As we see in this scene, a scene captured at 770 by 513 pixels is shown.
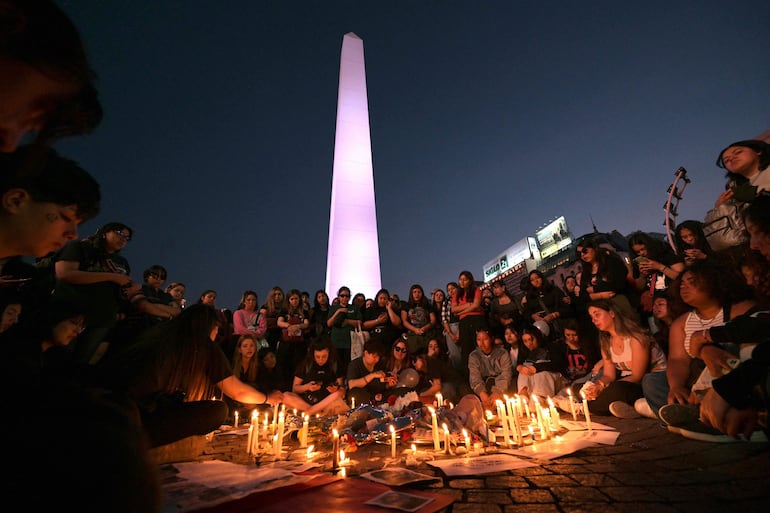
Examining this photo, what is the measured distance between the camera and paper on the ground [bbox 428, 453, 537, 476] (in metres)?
2.16

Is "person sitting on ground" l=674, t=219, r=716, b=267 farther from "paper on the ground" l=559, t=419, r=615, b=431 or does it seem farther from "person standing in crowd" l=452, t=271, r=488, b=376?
"person standing in crowd" l=452, t=271, r=488, b=376

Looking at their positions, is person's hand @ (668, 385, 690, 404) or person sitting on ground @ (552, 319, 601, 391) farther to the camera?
person sitting on ground @ (552, 319, 601, 391)

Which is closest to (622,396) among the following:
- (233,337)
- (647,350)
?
(647,350)

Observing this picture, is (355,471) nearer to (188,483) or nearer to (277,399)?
(188,483)

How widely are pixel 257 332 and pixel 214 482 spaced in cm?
409

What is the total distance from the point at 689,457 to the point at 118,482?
2.96m

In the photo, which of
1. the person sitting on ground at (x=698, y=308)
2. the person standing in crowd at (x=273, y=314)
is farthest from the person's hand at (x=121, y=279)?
the person sitting on ground at (x=698, y=308)

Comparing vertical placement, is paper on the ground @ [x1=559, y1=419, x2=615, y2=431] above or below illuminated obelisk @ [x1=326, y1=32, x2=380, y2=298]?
below

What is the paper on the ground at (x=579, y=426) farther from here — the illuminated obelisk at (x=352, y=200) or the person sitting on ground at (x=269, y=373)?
the illuminated obelisk at (x=352, y=200)

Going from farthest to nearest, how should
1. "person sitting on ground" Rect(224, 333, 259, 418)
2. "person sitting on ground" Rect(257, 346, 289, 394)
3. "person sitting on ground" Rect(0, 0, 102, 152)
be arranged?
1. "person sitting on ground" Rect(257, 346, 289, 394)
2. "person sitting on ground" Rect(224, 333, 259, 418)
3. "person sitting on ground" Rect(0, 0, 102, 152)

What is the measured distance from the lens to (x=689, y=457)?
211 cm

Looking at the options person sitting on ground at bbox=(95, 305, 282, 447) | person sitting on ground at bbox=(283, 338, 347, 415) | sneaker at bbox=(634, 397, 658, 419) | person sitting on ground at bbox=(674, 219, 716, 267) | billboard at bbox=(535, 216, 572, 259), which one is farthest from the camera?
billboard at bbox=(535, 216, 572, 259)

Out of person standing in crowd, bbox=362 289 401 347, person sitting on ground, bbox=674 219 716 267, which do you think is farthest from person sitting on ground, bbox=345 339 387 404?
person sitting on ground, bbox=674 219 716 267

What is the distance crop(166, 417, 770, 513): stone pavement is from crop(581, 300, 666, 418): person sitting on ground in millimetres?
1322
